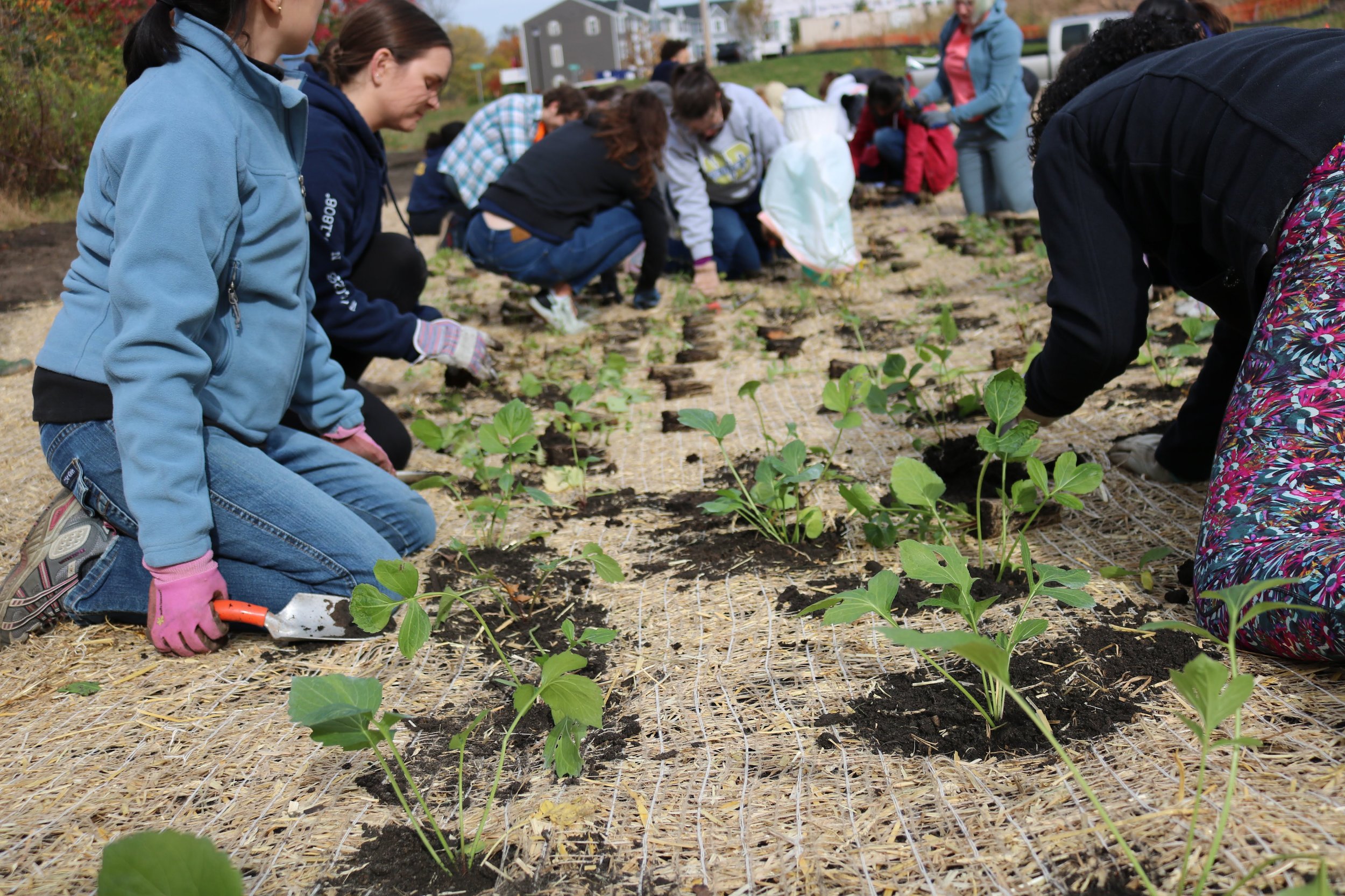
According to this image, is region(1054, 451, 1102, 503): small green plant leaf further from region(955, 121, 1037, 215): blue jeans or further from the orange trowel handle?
region(955, 121, 1037, 215): blue jeans

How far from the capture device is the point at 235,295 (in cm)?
192

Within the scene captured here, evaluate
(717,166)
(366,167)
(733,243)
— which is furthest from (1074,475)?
(733,243)

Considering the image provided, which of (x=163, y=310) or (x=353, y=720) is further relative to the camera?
(x=163, y=310)

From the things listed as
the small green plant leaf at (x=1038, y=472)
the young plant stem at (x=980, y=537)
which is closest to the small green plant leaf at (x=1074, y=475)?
the small green plant leaf at (x=1038, y=472)

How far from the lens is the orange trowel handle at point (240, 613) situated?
1.82 metres

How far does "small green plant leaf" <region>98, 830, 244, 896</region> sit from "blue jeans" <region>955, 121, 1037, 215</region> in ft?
21.0

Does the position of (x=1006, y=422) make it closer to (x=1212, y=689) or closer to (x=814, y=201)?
(x=1212, y=689)

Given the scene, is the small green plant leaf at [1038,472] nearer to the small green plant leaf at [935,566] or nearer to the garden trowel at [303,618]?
the small green plant leaf at [935,566]

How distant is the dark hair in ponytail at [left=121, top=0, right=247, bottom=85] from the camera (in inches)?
69.2

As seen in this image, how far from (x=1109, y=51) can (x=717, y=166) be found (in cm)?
357

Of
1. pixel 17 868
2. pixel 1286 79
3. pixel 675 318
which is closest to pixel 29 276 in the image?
pixel 675 318

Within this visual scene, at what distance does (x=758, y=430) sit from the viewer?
3051 mm

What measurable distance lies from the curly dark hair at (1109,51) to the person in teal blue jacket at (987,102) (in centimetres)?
437

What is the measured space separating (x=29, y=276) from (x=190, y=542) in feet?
11.4
